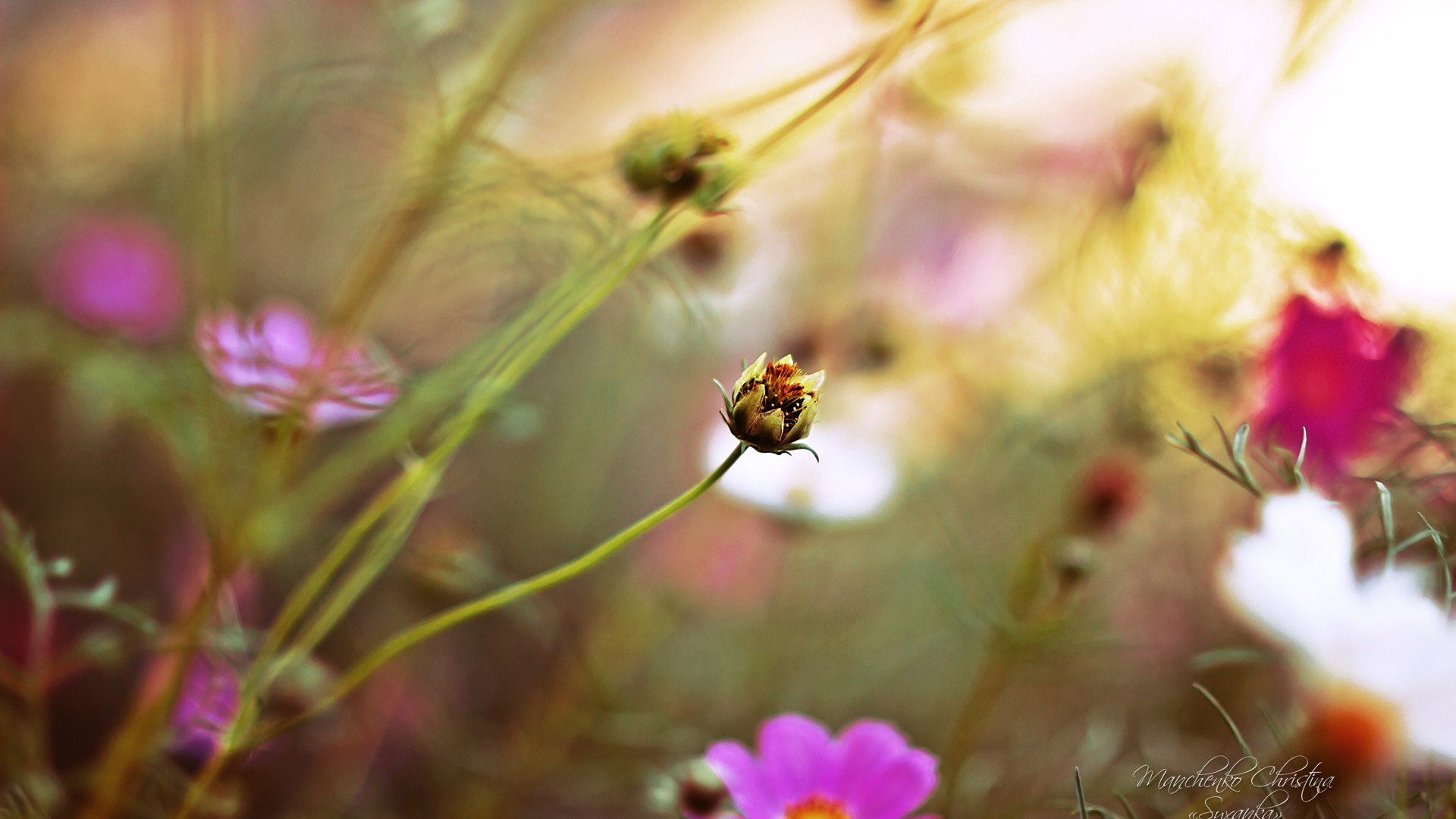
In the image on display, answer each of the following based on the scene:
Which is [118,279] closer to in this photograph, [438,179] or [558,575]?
[438,179]

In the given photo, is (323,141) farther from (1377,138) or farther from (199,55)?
(1377,138)

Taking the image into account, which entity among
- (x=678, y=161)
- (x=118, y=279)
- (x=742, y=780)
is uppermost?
(x=118, y=279)

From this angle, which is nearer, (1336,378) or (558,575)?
(558,575)

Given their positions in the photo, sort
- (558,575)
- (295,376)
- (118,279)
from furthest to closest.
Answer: (118,279) < (295,376) < (558,575)

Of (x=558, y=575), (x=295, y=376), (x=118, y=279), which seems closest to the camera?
(x=558, y=575)

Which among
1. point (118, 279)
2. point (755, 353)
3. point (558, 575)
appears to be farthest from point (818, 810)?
point (118, 279)

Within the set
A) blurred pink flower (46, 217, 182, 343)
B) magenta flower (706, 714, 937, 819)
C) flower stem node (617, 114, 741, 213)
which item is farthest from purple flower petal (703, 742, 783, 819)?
blurred pink flower (46, 217, 182, 343)

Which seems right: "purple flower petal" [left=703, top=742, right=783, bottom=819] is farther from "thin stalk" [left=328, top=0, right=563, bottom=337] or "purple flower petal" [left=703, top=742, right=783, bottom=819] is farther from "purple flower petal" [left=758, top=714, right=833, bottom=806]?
"thin stalk" [left=328, top=0, right=563, bottom=337]

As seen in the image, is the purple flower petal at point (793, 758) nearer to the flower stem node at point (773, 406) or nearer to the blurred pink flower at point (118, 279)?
A: the flower stem node at point (773, 406)
